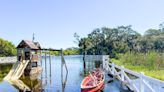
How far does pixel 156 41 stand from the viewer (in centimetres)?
7462

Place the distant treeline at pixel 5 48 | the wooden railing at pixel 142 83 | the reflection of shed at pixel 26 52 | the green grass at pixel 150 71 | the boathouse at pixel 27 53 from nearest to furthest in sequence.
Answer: the wooden railing at pixel 142 83 → the green grass at pixel 150 71 → the boathouse at pixel 27 53 → the reflection of shed at pixel 26 52 → the distant treeline at pixel 5 48

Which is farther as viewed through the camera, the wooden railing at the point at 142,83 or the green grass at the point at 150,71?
the green grass at the point at 150,71

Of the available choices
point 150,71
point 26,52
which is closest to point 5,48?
point 26,52

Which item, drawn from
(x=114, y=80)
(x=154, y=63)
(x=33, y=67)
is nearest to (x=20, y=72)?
(x=33, y=67)

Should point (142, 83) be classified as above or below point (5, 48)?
below

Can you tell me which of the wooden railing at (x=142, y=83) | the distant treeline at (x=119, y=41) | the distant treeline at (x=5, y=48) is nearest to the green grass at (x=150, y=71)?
the wooden railing at (x=142, y=83)

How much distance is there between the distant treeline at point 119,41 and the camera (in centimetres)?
7526

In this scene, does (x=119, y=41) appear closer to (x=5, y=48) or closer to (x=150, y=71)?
(x=5, y=48)

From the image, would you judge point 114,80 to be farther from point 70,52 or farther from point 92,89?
point 70,52

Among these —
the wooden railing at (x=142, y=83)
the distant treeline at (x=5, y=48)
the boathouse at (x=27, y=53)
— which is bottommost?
the wooden railing at (x=142, y=83)

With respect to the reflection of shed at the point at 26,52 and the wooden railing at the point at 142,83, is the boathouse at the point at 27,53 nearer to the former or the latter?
the reflection of shed at the point at 26,52

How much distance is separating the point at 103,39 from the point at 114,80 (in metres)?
60.7

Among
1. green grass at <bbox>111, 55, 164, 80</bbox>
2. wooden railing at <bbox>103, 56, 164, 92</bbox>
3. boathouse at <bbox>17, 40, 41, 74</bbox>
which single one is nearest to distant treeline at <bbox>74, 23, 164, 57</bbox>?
boathouse at <bbox>17, 40, 41, 74</bbox>

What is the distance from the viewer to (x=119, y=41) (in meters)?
83.1
